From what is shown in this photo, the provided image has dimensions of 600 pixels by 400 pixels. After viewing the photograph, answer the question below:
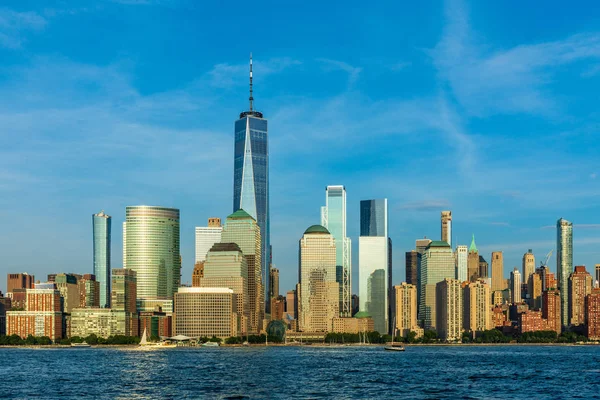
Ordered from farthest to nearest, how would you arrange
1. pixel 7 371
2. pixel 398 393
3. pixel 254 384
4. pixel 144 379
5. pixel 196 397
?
pixel 7 371
pixel 144 379
pixel 254 384
pixel 398 393
pixel 196 397

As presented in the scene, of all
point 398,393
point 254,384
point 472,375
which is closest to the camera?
point 398,393

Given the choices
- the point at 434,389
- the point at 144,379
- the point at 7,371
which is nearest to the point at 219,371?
the point at 144,379

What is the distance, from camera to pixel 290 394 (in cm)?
12531

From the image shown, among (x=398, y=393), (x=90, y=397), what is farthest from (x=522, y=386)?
(x=90, y=397)

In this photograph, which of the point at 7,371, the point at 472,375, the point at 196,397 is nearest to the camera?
the point at 196,397

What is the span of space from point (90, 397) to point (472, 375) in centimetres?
7502

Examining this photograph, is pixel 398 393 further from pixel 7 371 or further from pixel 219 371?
pixel 7 371

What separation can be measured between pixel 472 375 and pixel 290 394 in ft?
178

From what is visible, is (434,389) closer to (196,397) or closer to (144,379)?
(196,397)

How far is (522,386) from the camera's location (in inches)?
5684

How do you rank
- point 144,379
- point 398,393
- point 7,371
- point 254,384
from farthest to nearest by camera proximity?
point 7,371 < point 144,379 < point 254,384 < point 398,393

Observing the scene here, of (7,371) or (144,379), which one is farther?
(7,371)

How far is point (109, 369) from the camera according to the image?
187 m

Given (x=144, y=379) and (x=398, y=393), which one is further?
(x=144, y=379)
